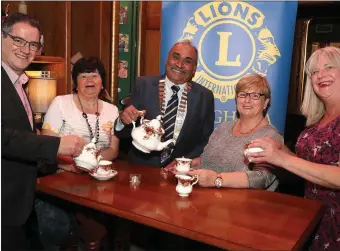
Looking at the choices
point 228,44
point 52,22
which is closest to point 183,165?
point 228,44

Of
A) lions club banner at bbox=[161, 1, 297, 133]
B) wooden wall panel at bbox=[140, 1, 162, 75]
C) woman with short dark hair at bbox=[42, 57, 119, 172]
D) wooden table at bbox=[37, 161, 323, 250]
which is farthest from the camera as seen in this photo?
wooden wall panel at bbox=[140, 1, 162, 75]

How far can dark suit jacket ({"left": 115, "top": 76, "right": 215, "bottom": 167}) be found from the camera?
251 cm

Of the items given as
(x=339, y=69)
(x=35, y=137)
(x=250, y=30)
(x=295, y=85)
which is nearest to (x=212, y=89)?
(x=250, y=30)

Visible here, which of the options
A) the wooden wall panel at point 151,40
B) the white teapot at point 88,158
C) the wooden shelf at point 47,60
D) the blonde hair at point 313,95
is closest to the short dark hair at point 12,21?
the white teapot at point 88,158

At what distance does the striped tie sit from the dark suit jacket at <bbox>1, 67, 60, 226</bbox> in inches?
39.6

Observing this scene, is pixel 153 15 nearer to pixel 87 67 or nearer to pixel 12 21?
pixel 87 67

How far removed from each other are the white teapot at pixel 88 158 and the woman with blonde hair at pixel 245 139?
58 centimetres

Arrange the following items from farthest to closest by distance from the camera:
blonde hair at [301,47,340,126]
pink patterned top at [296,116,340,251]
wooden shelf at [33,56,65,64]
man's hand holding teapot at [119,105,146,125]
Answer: wooden shelf at [33,56,65,64] → man's hand holding teapot at [119,105,146,125] → blonde hair at [301,47,340,126] → pink patterned top at [296,116,340,251]

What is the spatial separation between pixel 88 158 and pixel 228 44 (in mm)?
1639

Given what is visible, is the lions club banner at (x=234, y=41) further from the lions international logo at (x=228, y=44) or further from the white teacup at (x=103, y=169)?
the white teacup at (x=103, y=169)

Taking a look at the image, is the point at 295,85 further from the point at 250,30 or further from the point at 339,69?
the point at 339,69

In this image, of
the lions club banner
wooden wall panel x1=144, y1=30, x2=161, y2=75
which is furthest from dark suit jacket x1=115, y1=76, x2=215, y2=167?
wooden wall panel x1=144, y1=30, x2=161, y2=75

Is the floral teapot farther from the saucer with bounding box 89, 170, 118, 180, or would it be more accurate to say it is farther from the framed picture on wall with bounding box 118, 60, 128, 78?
the framed picture on wall with bounding box 118, 60, 128, 78

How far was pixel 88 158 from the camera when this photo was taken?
1.81 m
